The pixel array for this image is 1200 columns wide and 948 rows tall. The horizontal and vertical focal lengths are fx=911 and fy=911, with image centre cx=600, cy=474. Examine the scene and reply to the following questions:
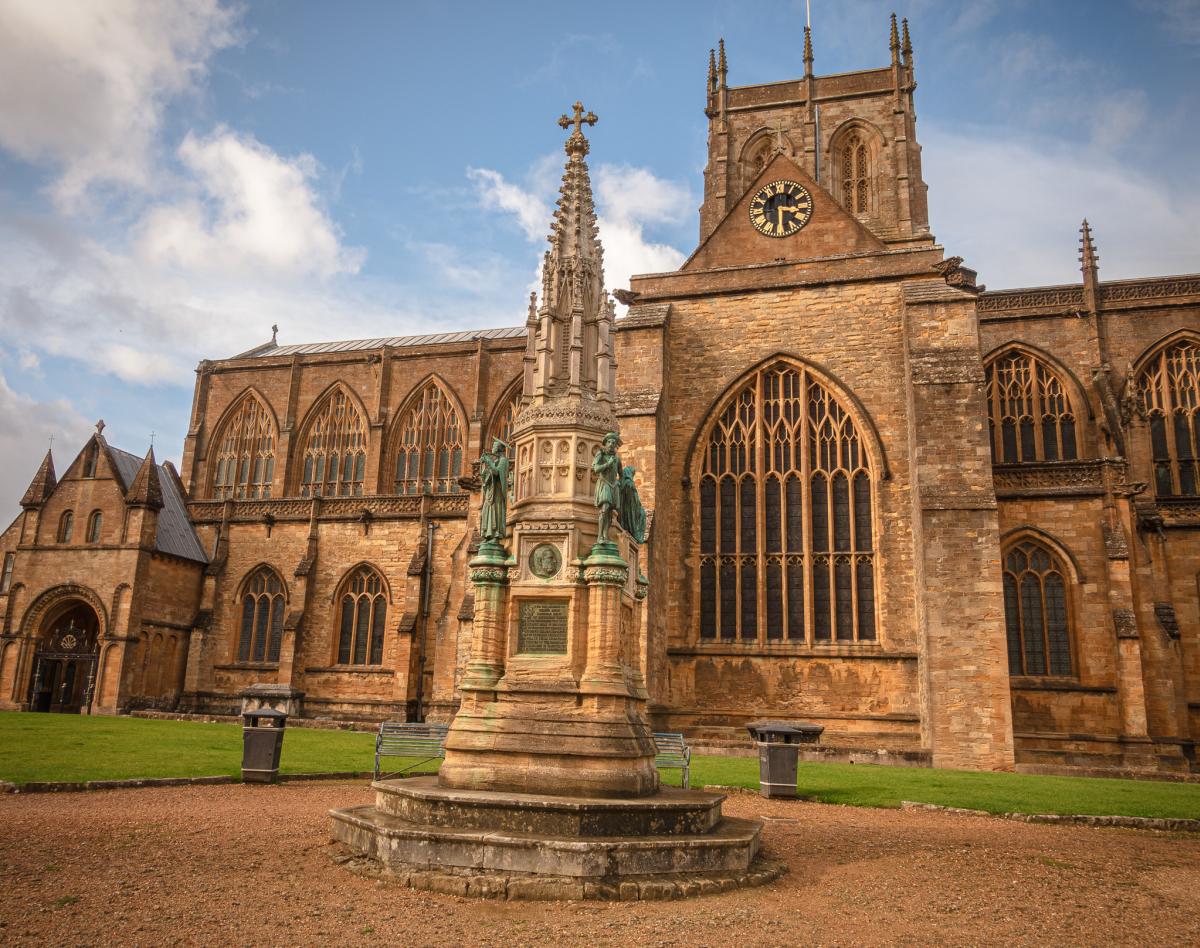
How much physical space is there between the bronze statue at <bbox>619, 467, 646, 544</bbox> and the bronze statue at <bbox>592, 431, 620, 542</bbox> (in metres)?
0.33

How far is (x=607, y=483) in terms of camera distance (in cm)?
927

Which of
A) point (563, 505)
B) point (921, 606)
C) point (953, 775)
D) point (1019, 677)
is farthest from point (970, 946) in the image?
point (1019, 677)

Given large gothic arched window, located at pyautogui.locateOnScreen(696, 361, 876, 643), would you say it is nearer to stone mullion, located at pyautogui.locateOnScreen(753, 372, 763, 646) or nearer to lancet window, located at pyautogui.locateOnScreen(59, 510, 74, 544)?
stone mullion, located at pyautogui.locateOnScreen(753, 372, 763, 646)

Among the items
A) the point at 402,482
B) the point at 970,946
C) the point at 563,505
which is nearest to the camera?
the point at 970,946

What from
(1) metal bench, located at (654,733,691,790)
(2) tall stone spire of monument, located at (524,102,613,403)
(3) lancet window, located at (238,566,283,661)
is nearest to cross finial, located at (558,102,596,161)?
(2) tall stone spire of monument, located at (524,102,613,403)

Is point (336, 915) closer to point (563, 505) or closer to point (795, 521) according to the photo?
point (563, 505)

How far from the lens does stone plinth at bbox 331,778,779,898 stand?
6789 millimetres

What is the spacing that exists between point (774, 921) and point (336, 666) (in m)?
26.2

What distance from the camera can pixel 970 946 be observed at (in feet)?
19.1

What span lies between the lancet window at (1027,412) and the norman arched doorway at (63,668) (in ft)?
98.1

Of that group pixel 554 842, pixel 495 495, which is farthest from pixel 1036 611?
pixel 554 842

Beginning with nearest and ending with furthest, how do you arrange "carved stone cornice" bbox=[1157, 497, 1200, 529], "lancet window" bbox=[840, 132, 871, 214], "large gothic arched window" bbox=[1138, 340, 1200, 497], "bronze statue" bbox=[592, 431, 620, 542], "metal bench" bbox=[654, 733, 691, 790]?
"bronze statue" bbox=[592, 431, 620, 542], "metal bench" bbox=[654, 733, 691, 790], "carved stone cornice" bbox=[1157, 497, 1200, 529], "large gothic arched window" bbox=[1138, 340, 1200, 497], "lancet window" bbox=[840, 132, 871, 214]

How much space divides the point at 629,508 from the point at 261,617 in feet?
83.2

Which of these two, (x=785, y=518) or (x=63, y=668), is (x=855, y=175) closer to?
(x=785, y=518)
